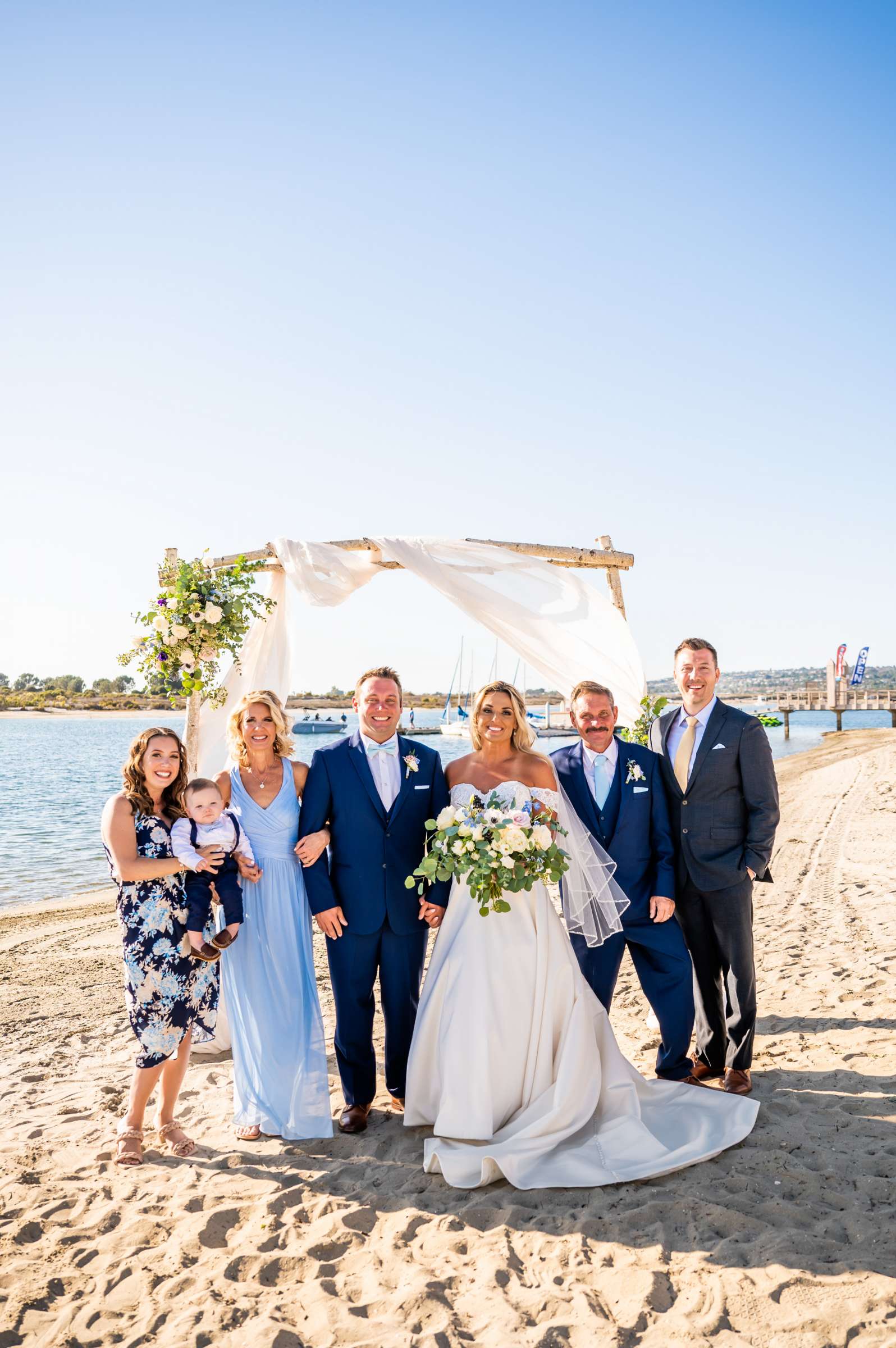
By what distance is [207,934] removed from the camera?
13.6ft

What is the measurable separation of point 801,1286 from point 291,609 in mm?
5109

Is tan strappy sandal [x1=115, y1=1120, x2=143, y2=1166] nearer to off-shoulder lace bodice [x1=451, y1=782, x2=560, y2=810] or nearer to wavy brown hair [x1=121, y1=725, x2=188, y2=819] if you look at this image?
wavy brown hair [x1=121, y1=725, x2=188, y2=819]

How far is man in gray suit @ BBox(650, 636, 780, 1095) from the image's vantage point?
4594mm

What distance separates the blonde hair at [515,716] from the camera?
447cm

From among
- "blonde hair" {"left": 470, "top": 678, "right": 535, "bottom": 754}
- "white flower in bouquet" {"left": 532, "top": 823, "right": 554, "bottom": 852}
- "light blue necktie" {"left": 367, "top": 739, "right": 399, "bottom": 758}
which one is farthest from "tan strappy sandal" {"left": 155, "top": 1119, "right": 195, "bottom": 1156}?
"blonde hair" {"left": 470, "top": 678, "right": 535, "bottom": 754}

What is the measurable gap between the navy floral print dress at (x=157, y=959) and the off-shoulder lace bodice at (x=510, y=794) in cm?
143

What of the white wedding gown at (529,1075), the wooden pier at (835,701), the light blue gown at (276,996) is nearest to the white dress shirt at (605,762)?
the white wedding gown at (529,1075)

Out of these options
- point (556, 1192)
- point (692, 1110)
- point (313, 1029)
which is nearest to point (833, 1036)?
point (692, 1110)

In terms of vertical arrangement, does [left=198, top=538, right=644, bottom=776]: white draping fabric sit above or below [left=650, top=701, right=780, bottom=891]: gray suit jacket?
above

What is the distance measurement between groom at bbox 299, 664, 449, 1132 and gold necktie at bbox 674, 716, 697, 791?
4.35 feet

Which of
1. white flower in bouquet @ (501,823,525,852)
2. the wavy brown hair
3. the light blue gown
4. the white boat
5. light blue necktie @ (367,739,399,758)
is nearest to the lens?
white flower in bouquet @ (501,823,525,852)

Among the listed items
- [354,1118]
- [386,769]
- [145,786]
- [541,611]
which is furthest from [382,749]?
[541,611]

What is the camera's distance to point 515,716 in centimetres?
448

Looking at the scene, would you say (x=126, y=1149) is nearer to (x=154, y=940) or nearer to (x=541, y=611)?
(x=154, y=940)
